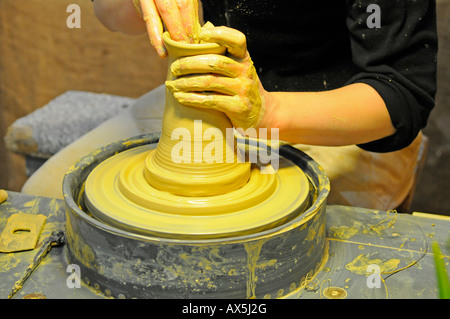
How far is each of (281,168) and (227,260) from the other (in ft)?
1.35

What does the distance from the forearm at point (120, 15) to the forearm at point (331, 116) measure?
70cm

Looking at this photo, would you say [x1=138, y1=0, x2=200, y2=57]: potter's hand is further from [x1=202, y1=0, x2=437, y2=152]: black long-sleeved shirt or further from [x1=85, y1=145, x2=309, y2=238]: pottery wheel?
[x1=202, y1=0, x2=437, y2=152]: black long-sleeved shirt

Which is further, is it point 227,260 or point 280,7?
point 280,7

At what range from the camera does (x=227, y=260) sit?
1010mm

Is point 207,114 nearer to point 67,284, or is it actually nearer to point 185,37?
point 185,37

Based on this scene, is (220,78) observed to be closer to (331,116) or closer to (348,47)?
(331,116)

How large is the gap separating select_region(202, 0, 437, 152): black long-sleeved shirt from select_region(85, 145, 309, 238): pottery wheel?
0.35 m

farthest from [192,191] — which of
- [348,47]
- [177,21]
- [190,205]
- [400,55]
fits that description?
[348,47]

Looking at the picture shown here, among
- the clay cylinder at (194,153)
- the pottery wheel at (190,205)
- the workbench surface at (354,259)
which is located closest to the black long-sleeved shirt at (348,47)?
the workbench surface at (354,259)

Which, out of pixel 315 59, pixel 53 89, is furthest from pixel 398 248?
pixel 53 89

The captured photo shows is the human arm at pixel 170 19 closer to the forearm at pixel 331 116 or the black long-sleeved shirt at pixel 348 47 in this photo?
the forearm at pixel 331 116

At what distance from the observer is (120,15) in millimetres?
1783

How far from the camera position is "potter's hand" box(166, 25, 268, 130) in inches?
42.3

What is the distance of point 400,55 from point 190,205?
0.70 metres
